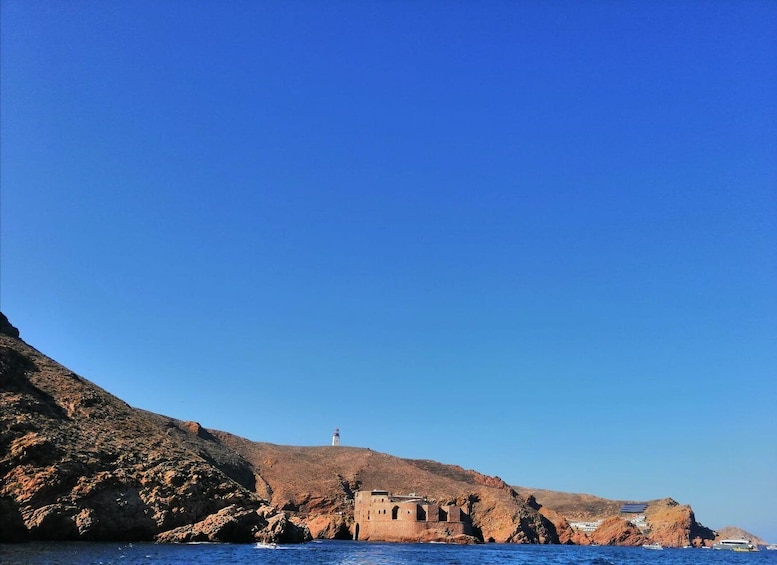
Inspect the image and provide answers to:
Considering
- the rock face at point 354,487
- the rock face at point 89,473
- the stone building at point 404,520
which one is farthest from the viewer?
the rock face at point 354,487

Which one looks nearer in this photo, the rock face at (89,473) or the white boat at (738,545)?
the rock face at (89,473)

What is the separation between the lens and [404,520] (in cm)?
9962

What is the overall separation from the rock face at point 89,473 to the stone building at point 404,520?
33012 mm

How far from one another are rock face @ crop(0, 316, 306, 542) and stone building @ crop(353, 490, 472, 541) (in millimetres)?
33012

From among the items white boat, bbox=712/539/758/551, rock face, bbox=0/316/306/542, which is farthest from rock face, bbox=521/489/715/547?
rock face, bbox=0/316/306/542

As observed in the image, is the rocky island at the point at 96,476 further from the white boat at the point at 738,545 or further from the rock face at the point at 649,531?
the white boat at the point at 738,545

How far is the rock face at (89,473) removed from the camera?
163 feet

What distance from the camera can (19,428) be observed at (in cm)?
5247

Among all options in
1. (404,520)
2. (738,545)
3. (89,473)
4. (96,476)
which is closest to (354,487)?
(404,520)

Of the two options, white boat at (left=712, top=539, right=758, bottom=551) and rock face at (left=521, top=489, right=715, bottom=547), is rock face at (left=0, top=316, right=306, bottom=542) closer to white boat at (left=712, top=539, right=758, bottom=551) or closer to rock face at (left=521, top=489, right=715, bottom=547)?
rock face at (left=521, top=489, right=715, bottom=547)

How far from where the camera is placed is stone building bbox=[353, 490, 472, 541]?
9931 cm

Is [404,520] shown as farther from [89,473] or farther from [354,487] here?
[89,473]

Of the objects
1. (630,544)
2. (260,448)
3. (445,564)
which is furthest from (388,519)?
(630,544)

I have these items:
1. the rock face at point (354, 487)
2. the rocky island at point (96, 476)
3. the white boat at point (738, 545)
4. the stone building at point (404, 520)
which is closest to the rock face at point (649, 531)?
the white boat at point (738, 545)
